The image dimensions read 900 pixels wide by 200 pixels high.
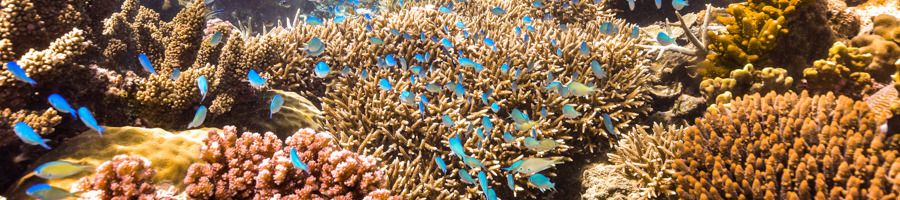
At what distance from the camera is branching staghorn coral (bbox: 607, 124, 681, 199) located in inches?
151

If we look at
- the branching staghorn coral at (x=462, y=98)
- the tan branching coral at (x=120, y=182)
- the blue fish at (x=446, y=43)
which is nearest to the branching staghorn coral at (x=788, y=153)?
the branching staghorn coral at (x=462, y=98)

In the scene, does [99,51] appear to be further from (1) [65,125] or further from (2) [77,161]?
(2) [77,161]

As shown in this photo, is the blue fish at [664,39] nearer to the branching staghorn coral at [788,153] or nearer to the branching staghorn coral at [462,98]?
the branching staghorn coral at [462,98]

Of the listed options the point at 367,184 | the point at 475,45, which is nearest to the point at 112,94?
the point at 367,184

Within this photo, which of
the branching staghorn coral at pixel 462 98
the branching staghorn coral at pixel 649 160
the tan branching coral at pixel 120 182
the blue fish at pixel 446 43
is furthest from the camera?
the blue fish at pixel 446 43

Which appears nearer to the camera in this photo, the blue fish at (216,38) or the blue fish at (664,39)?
the blue fish at (216,38)

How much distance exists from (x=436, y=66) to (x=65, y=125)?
3.88 meters

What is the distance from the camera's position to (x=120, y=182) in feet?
9.68

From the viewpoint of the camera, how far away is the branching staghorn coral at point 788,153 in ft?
9.87

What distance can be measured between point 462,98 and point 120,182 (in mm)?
3244

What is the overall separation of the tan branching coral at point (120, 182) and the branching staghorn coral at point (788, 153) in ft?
13.4

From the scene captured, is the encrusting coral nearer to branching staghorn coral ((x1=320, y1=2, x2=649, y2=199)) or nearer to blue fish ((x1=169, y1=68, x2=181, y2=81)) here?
branching staghorn coral ((x1=320, y1=2, x2=649, y2=199))

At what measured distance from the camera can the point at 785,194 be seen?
312 centimetres

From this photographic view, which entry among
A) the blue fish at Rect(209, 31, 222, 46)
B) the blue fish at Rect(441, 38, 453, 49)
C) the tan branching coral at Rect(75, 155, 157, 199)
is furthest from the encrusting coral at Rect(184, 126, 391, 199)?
→ the blue fish at Rect(441, 38, 453, 49)
